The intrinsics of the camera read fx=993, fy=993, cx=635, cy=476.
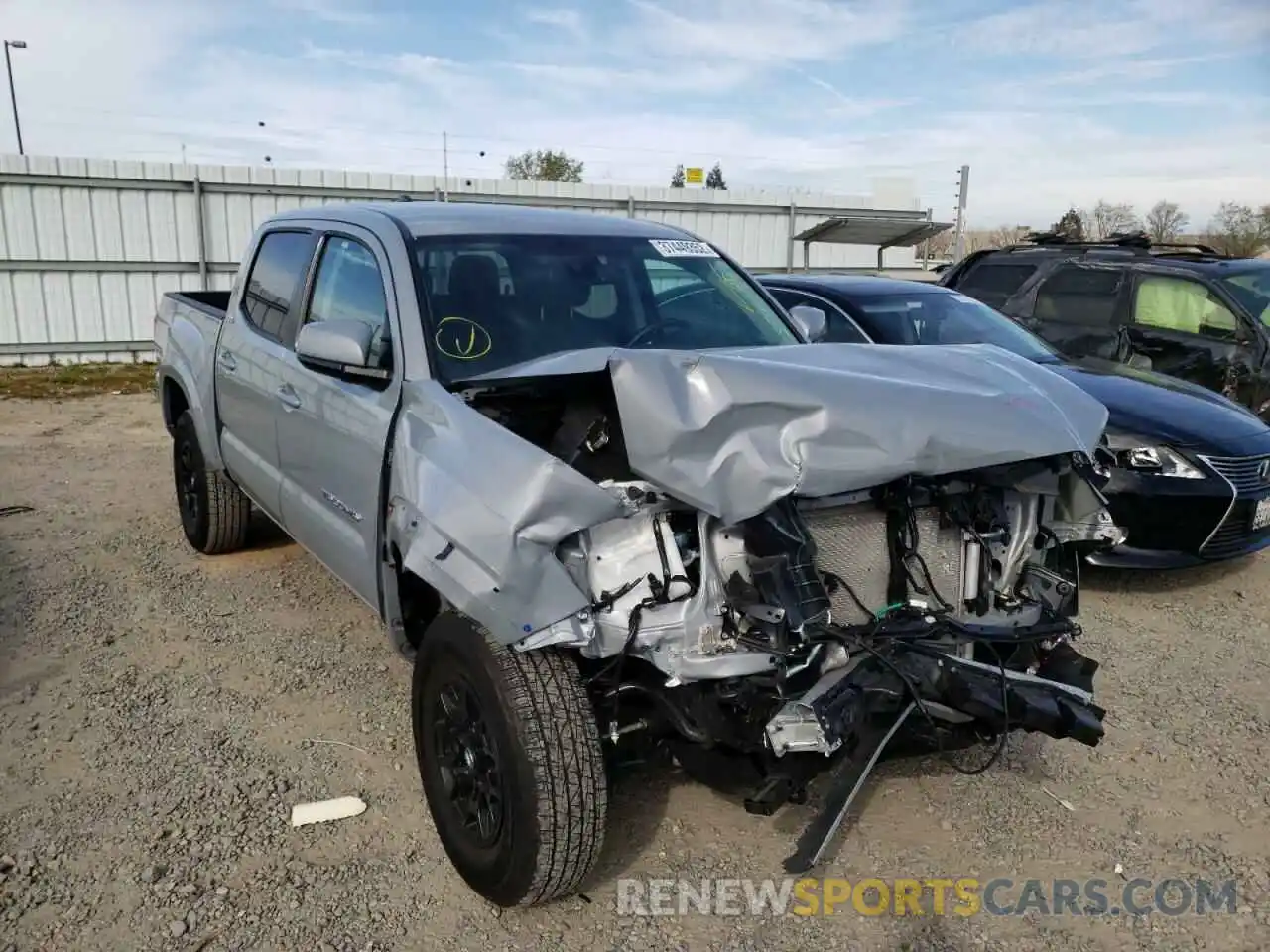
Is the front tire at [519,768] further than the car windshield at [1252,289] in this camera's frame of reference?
No

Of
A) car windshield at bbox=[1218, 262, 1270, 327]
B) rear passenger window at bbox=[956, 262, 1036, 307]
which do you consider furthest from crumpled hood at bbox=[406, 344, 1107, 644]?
rear passenger window at bbox=[956, 262, 1036, 307]

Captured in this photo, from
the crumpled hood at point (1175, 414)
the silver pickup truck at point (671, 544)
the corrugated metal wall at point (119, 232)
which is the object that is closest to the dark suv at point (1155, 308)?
the crumpled hood at point (1175, 414)

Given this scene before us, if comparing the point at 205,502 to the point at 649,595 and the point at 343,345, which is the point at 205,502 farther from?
the point at 649,595

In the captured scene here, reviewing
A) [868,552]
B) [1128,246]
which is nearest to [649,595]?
[868,552]

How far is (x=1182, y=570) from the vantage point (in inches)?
229

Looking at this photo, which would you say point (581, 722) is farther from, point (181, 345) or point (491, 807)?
point (181, 345)

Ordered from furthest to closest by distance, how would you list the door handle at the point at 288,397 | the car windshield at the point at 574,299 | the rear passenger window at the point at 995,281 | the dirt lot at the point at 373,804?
the rear passenger window at the point at 995,281
the door handle at the point at 288,397
the car windshield at the point at 574,299
the dirt lot at the point at 373,804

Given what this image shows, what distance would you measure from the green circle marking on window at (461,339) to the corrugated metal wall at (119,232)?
1212 cm

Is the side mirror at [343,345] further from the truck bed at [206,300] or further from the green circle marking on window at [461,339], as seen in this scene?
the truck bed at [206,300]

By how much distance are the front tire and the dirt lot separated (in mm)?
200

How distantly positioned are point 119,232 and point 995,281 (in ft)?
37.6

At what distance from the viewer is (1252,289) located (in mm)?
7941

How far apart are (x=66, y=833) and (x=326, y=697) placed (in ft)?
3.65

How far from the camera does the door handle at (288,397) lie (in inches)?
154
